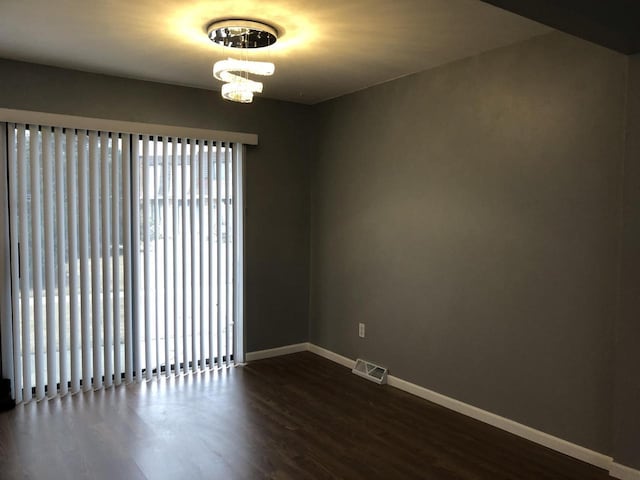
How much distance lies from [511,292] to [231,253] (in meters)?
2.45

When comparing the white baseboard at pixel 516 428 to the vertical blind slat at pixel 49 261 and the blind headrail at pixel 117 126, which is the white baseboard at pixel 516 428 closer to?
the vertical blind slat at pixel 49 261

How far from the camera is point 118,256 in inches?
161

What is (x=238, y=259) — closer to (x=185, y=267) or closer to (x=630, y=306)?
(x=185, y=267)

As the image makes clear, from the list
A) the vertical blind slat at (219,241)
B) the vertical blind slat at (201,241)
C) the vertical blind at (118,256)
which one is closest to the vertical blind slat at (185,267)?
the vertical blind at (118,256)

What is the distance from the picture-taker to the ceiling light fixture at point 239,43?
290 cm

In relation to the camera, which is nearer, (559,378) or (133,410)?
(559,378)

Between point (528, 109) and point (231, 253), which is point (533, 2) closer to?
point (528, 109)

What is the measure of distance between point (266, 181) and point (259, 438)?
242 cm

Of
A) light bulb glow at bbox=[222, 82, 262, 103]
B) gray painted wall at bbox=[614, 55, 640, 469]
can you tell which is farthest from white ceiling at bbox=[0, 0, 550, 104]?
gray painted wall at bbox=[614, 55, 640, 469]

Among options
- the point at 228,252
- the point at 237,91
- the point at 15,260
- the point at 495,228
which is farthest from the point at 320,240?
the point at 15,260

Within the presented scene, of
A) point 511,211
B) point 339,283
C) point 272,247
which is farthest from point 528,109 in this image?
point 272,247

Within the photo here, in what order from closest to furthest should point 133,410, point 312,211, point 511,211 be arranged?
point 511,211 < point 133,410 < point 312,211

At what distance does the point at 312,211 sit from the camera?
5.14 meters

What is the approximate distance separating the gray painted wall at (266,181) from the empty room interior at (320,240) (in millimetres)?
21
